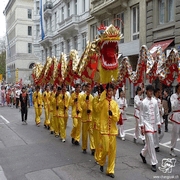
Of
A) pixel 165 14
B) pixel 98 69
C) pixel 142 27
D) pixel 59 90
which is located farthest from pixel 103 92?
pixel 142 27

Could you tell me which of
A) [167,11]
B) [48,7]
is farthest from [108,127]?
[48,7]

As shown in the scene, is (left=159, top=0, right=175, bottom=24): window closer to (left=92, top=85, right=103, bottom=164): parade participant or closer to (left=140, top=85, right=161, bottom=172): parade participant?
(left=140, top=85, right=161, bottom=172): parade participant

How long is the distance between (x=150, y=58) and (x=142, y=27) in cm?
1014

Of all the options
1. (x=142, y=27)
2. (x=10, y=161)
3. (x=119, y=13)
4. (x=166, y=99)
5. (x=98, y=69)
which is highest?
(x=119, y=13)

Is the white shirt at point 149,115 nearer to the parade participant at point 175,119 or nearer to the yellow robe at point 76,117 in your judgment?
→ the parade participant at point 175,119

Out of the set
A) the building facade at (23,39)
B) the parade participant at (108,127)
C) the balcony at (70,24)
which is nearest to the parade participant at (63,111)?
the parade participant at (108,127)

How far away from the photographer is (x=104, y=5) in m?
21.2

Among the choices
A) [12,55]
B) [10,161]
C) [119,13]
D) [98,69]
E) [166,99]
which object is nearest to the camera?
[98,69]

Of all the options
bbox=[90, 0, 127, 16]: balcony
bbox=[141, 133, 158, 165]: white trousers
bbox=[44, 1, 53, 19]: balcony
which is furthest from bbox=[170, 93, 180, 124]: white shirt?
bbox=[44, 1, 53, 19]: balcony

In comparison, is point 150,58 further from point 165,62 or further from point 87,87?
point 87,87

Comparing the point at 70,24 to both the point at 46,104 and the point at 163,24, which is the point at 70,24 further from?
the point at 46,104

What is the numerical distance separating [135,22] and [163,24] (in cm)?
335

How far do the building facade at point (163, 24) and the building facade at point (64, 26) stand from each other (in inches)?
374

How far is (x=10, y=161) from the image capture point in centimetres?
702
